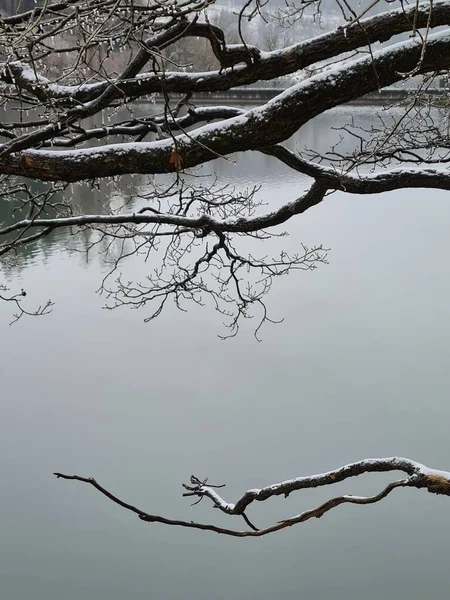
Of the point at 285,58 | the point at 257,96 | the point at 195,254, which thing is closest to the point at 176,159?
the point at 285,58

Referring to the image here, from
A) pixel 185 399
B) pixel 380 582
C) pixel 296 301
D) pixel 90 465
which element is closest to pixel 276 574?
pixel 380 582

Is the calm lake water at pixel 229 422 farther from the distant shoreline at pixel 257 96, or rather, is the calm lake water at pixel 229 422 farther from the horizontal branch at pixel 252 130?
the distant shoreline at pixel 257 96

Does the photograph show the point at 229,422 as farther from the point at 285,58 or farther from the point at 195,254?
the point at 285,58

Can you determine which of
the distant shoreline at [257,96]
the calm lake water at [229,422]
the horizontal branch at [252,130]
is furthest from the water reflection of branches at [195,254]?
the distant shoreline at [257,96]

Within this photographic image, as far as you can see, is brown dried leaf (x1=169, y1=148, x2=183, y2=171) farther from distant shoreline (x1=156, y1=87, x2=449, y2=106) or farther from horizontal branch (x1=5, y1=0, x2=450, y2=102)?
distant shoreline (x1=156, y1=87, x2=449, y2=106)

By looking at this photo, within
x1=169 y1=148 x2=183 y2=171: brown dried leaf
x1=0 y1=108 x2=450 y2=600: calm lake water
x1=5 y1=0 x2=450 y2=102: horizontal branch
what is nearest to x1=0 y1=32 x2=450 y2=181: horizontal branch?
x1=169 y1=148 x2=183 y2=171: brown dried leaf

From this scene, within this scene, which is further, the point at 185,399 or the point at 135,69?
the point at 185,399

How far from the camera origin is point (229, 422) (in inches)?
382

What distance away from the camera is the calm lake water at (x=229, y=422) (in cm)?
705

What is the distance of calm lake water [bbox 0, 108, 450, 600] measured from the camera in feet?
23.1

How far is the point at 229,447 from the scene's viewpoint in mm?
9086

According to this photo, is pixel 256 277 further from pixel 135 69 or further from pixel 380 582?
pixel 135 69

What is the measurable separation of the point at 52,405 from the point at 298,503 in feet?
13.4

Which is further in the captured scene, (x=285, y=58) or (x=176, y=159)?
(x=285, y=58)
